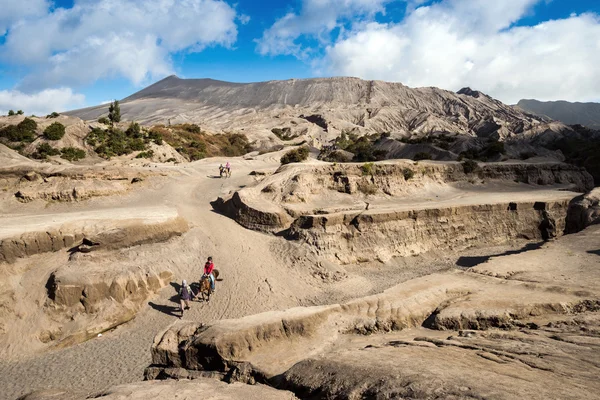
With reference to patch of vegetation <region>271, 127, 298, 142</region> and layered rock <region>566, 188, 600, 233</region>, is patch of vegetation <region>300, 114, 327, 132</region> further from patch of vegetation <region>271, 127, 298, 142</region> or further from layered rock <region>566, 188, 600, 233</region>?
layered rock <region>566, 188, 600, 233</region>

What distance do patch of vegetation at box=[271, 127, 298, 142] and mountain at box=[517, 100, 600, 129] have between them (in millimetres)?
151803

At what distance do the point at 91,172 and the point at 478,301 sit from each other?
72.6 ft

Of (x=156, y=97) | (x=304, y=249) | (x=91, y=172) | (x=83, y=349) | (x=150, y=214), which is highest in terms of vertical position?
(x=156, y=97)

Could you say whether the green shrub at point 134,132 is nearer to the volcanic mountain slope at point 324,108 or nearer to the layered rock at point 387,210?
the layered rock at point 387,210

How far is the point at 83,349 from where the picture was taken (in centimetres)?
1075

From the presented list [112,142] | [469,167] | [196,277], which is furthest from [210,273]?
[112,142]

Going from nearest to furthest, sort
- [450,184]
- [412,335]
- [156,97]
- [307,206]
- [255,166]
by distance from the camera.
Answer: [412,335], [307,206], [450,184], [255,166], [156,97]

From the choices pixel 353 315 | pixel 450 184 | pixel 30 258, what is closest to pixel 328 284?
pixel 353 315

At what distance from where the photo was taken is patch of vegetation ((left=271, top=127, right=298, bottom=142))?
2744 inches

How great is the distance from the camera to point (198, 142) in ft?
160

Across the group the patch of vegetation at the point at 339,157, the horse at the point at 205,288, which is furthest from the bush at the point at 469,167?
the horse at the point at 205,288

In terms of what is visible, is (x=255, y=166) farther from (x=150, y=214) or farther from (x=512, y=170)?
(x=512, y=170)

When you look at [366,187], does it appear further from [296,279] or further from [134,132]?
[134,132]

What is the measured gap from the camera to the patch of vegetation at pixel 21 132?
104 feet
